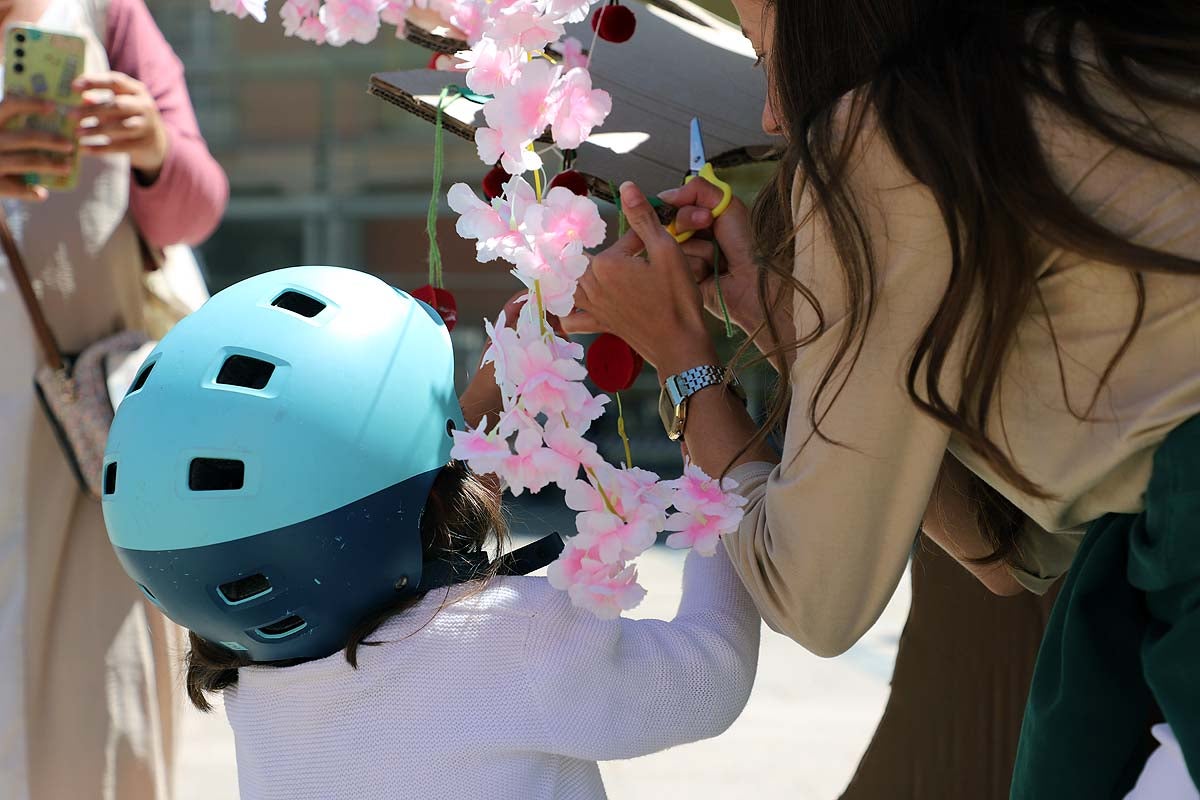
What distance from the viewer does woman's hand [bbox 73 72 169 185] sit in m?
2.67

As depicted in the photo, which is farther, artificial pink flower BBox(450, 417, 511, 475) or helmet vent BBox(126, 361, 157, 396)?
helmet vent BBox(126, 361, 157, 396)

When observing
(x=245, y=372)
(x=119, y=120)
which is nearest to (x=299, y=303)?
(x=245, y=372)

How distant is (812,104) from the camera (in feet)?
4.57

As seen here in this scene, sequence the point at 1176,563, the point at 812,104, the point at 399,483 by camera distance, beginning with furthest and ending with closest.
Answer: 1. the point at 399,483
2. the point at 812,104
3. the point at 1176,563

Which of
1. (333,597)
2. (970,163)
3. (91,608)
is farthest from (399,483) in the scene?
(91,608)

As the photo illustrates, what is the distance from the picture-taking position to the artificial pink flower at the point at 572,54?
202 cm

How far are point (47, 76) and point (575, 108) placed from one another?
4.92 feet

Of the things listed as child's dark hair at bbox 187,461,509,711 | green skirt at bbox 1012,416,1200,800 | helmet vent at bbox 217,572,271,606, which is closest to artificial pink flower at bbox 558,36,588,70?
child's dark hair at bbox 187,461,509,711

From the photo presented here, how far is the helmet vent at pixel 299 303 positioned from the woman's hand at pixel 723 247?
0.49m

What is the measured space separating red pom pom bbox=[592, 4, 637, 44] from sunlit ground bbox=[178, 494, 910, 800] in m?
2.38

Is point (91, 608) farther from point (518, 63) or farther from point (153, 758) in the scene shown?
point (518, 63)

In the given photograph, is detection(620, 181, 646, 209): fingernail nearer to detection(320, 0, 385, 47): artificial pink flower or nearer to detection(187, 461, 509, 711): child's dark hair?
detection(187, 461, 509, 711): child's dark hair

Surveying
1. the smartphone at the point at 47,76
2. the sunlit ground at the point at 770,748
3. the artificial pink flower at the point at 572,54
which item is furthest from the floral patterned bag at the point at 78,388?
the sunlit ground at the point at 770,748

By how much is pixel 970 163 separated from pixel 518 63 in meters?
0.61
